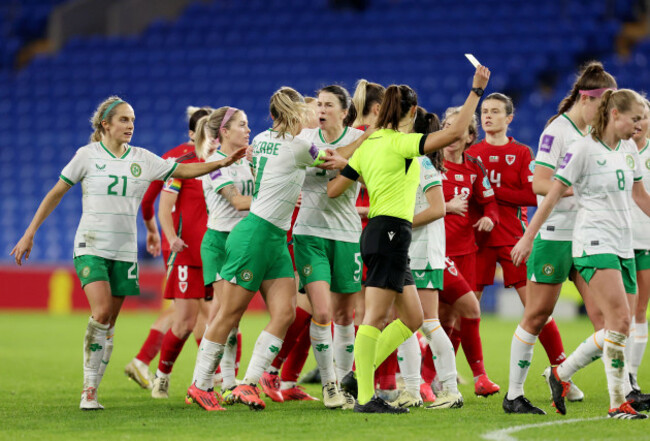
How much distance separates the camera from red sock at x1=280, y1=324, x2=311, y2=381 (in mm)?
7465

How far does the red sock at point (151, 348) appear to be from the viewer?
850cm

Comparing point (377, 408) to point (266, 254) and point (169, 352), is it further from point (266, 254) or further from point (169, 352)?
point (169, 352)

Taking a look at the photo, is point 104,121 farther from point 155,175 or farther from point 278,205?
point 278,205

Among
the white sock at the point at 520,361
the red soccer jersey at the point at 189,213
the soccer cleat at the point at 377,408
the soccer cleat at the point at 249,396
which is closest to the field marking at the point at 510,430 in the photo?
the white sock at the point at 520,361

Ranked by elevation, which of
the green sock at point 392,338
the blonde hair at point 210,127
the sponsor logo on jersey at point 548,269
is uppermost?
the blonde hair at point 210,127

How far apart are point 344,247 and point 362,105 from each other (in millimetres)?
1124

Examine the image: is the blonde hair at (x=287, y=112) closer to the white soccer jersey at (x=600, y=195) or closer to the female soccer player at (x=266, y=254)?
the female soccer player at (x=266, y=254)

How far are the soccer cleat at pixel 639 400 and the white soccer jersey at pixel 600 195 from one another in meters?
1.13

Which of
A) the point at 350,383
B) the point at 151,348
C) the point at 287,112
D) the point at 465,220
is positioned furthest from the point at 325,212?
the point at 151,348

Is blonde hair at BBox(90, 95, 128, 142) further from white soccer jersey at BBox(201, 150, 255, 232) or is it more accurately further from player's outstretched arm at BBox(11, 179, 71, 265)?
white soccer jersey at BBox(201, 150, 255, 232)

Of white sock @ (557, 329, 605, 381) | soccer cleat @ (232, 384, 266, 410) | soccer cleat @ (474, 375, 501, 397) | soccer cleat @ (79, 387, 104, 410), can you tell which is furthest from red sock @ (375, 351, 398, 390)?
soccer cleat @ (79, 387, 104, 410)

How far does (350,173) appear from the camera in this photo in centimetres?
620

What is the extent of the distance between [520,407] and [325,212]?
190 centimetres

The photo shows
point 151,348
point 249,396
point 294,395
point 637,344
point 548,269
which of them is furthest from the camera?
point 151,348
